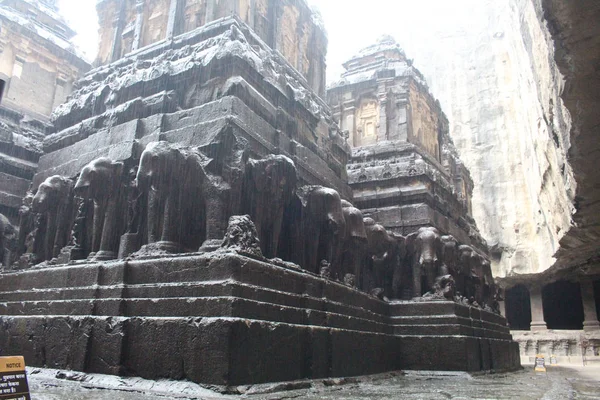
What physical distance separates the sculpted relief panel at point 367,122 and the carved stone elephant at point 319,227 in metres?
9.35

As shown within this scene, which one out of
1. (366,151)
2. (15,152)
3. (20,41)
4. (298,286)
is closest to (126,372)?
(298,286)

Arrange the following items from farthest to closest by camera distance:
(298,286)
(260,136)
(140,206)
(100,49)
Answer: (100,49) → (260,136) → (140,206) → (298,286)

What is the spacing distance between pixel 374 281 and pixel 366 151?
625 cm

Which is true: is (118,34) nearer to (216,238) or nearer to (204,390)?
(216,238)

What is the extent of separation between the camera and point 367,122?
19.3 m

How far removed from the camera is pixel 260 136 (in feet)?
32.1

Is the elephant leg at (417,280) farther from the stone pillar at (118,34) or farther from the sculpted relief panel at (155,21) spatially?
the stone pillar at (118,34)

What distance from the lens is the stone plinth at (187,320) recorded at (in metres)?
5.94

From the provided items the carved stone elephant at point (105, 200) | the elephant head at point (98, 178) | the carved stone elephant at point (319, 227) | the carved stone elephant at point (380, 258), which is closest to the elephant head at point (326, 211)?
the carved stone elephant at point (319, 227)

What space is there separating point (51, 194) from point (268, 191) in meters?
4.44

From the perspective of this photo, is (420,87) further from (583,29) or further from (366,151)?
(583,29)

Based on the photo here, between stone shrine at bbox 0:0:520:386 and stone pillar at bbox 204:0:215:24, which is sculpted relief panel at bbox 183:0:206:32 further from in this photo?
stone pillar at bbox 204:0:215:24

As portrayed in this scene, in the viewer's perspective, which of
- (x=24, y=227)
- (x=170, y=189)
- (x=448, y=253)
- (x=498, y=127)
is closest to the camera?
(x=170, y=189)

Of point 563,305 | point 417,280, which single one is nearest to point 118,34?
point 417,280
